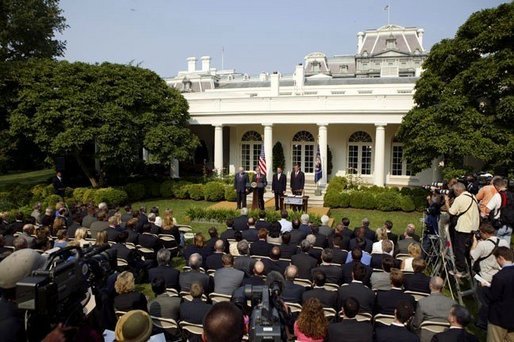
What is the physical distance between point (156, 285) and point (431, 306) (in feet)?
12.6

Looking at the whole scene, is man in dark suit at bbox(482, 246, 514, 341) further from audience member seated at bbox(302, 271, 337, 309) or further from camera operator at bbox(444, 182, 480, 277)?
camera operator at bbox(444, 182, 480, 277)

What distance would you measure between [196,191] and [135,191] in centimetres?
325

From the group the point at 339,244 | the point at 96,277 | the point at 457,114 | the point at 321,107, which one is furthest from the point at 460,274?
the point at 321,107

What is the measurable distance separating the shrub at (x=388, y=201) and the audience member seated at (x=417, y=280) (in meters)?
11.9

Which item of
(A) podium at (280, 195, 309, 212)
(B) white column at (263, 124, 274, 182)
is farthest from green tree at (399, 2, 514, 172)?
→ (B) white column at (263, 124, 274, 182)

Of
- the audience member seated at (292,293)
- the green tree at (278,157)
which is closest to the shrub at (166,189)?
the green tree at (278,157)

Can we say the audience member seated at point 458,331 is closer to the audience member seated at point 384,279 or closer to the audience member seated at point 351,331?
the audience member seated at point 351,331

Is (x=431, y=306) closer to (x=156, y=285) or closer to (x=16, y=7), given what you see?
(x=156, y=285)

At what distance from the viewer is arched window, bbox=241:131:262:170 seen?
26109mm

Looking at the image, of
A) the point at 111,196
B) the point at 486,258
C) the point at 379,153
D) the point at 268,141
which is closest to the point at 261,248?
the point at 486,258

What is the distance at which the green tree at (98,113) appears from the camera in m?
17.3

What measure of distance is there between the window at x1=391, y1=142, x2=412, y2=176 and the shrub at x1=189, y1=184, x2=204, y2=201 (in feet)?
39.3

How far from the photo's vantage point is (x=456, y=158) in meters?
15.4

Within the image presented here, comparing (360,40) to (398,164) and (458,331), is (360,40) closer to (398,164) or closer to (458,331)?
(398,164)
